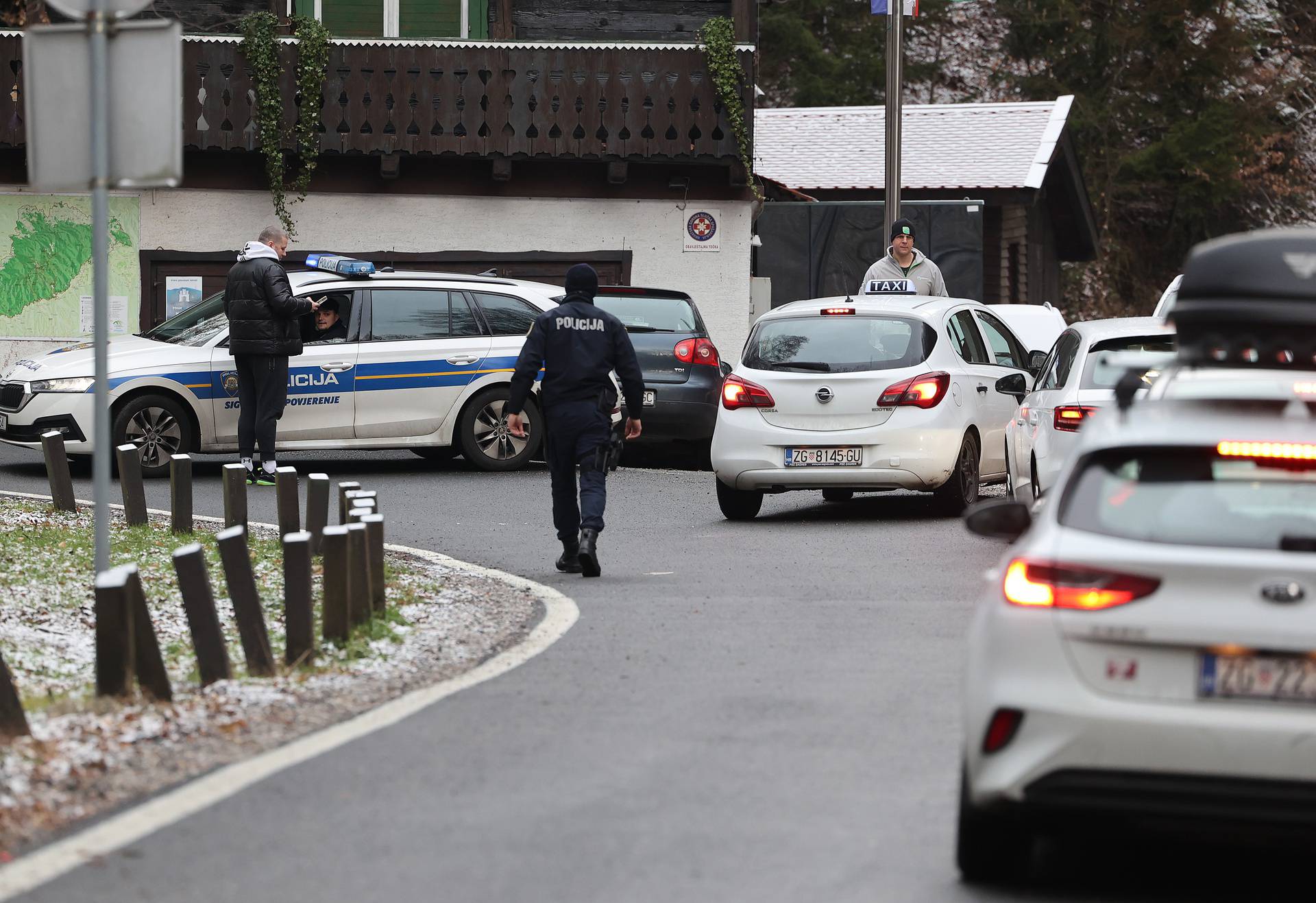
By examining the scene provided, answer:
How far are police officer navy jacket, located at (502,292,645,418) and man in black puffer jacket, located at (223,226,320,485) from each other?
4.77 m

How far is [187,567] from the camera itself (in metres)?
7.96

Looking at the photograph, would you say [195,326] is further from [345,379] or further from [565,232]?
[565,232]

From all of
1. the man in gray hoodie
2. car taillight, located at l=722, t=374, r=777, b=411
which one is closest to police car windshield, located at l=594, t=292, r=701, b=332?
the man in gray hoodie

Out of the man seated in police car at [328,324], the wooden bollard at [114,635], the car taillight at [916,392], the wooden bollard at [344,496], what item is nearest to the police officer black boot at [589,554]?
the wooden bollard at [344,496]

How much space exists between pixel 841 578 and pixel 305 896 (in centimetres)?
676

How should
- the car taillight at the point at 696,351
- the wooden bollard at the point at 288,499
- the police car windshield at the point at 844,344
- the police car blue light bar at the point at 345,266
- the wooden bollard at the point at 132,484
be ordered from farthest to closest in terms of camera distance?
1. the car taillight at the point at 696,351
2. the police car blue light bar at the point at 345,266
3. the police car windshield at the point at 844,344
4. the wooden bollard at the point at 132,484
5. the wooden bollard at the point at 288,499

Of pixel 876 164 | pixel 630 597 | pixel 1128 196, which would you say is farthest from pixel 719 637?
pixel 1128 196

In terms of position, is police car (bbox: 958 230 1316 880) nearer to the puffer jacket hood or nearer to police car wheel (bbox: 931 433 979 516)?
police car wheel (bbox: 931 433 979 516)

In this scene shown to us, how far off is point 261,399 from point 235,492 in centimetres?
341

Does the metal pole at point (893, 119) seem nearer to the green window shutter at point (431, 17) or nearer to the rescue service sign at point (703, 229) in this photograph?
the rescue service sign at point (703, 229)

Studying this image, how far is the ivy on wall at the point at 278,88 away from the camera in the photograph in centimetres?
2422

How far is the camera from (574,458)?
12.0 m

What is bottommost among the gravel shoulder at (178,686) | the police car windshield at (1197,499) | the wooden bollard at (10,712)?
the gravel shoulder at (178,686)

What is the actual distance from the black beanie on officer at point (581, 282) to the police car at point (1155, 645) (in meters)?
6.84
